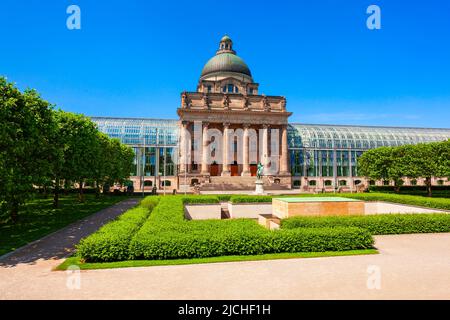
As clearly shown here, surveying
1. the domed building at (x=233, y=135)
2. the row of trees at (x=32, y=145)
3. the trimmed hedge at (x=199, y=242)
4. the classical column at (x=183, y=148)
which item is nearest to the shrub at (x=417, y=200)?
the trimmed hedge at (x=199, y=242)

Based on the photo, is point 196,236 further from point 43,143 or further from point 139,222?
point 43,143

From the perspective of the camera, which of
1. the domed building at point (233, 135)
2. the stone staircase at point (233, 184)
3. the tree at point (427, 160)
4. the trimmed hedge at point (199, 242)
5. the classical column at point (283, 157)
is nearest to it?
the trimmed hedge at point (199, 242)

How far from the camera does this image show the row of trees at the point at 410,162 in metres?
47.6

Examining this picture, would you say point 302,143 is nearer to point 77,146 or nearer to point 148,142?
point 148,142

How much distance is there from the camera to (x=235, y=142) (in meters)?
75.2

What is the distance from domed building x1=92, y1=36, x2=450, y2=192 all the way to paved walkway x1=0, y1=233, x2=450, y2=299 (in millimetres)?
46620

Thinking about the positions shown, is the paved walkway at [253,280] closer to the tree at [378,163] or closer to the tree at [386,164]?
the tree at [386,164]

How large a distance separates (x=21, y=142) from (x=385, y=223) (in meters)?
28.3

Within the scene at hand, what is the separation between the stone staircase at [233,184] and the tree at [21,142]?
124 ft

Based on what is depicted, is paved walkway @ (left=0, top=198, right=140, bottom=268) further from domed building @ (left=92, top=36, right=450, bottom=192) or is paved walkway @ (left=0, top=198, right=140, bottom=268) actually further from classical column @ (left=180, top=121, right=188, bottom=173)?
classical column @ (left=180, top=121, right=188, bottom=173)

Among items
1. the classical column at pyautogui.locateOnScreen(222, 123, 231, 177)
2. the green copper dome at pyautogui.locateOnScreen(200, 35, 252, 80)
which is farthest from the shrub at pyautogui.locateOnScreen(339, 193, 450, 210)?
the green copper dome at pyautogui.locateOnScreen(200, 35, 252, 80)

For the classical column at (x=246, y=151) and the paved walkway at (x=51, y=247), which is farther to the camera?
the classical column at (x=246, y=151)

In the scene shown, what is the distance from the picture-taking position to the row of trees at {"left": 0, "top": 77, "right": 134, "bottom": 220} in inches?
718
